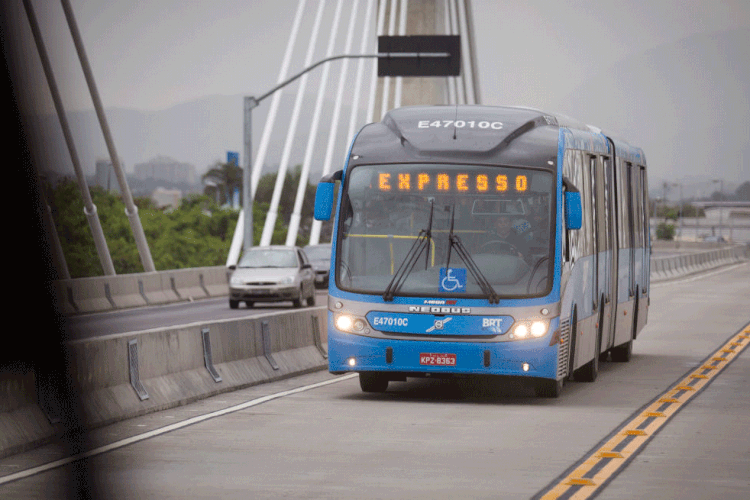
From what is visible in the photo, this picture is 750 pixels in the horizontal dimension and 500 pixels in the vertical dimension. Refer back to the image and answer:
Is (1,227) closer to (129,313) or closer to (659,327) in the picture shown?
(659,327)

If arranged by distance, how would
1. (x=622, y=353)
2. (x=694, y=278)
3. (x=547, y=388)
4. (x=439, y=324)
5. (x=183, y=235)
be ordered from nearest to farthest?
1. (x=439, y=324)
2. (x=547, y=388)
3. (x=622, y=353)
4. (x=694, y=278)
5. (x=183, y=235)

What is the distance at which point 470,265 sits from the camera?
43.0 feet

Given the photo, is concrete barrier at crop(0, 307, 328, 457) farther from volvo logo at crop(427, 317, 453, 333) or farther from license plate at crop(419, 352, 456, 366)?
volvo logo at crop(427, 317, 453, 333)

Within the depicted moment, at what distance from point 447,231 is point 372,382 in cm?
213

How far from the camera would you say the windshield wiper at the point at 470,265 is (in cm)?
1288

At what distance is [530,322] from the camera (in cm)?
1288

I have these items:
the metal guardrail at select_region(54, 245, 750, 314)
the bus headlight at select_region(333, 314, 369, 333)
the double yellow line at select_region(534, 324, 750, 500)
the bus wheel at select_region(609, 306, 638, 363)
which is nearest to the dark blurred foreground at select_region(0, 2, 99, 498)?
the double yellow line at select_region(534, 324, 750, 500)

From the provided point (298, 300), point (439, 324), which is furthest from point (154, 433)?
point (298, 300)

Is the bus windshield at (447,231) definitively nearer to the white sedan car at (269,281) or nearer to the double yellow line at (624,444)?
the double yellow line at (624,444)

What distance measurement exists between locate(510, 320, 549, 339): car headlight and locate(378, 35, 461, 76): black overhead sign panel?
2592 cm

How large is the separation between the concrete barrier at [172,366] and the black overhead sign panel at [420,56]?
21116 mm

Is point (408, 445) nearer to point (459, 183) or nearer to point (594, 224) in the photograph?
point (459, 183)

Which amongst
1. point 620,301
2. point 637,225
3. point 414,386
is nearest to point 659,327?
point 637,225

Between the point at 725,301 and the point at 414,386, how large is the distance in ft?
86.8
